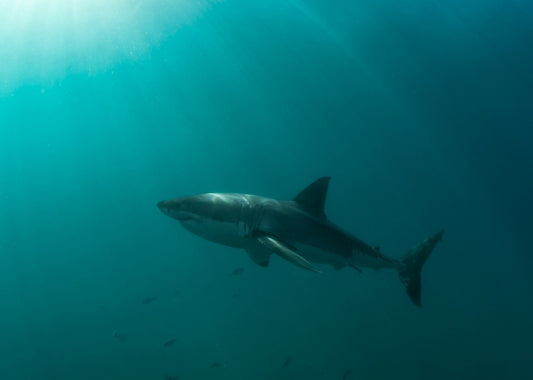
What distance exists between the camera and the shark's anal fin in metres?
3.70

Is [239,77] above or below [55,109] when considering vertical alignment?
below

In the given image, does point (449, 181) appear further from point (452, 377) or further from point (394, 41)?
point (452, 377)

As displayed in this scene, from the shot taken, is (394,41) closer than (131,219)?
Yes

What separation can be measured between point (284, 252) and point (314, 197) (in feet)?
6.30

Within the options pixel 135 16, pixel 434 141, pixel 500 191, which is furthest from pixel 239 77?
pixel 500 191

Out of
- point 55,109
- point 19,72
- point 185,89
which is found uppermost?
point 55,109

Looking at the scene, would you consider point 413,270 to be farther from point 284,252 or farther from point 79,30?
point 79,30

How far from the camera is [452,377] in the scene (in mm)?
18094

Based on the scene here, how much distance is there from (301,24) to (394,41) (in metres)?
10.3

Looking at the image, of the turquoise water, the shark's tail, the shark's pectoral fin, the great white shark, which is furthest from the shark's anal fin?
the turquoise water

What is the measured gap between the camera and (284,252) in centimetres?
402

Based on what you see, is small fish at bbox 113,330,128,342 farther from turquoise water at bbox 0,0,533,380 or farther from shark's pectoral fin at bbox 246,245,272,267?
shark's pectoral fin at bbox 246,245,272,267

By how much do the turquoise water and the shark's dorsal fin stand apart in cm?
1144

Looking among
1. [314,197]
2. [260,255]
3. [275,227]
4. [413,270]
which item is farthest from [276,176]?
[275,227]
